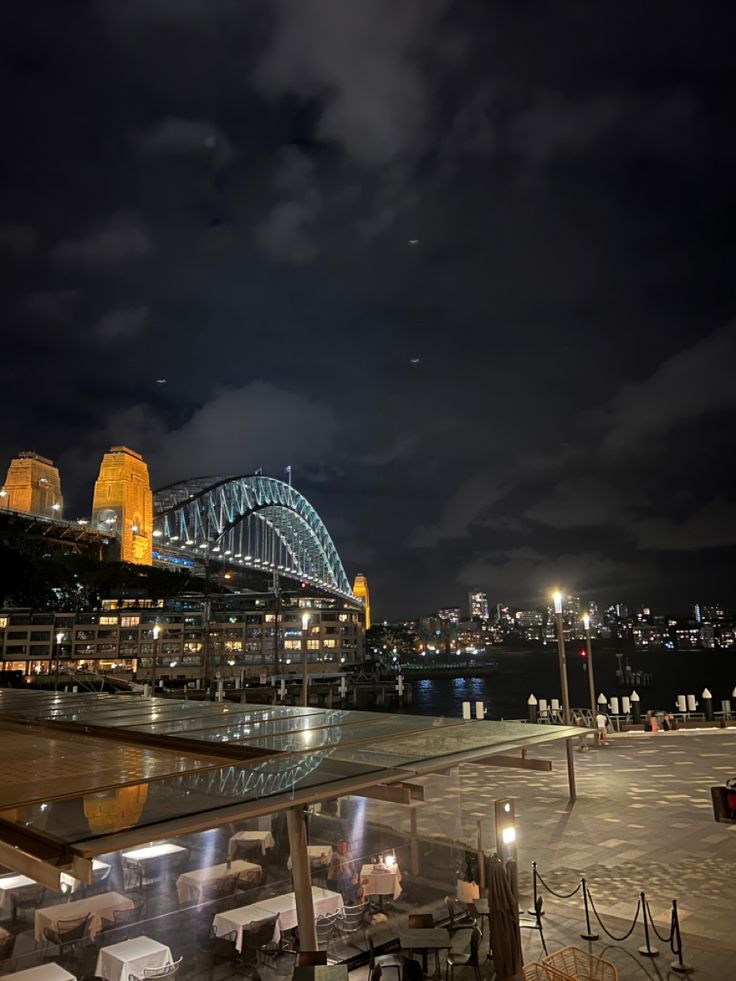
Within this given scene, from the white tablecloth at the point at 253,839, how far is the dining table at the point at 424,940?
3028 millimetres

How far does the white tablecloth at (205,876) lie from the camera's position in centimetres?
1066

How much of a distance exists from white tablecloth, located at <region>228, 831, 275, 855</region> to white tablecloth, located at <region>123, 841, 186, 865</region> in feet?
3.50

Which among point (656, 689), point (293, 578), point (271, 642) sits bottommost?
point (656, 689)

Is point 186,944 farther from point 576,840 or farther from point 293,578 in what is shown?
point 293,578

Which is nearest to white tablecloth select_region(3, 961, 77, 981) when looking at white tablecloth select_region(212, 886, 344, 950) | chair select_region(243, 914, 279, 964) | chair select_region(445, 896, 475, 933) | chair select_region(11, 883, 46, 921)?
chair select_region(11, 883, 46, 921)

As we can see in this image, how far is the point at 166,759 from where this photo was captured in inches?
344

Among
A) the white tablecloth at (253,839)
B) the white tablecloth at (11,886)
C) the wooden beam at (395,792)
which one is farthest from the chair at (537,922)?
the white tablecloth at (11,886)

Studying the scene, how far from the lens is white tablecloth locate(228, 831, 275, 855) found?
36.3ft

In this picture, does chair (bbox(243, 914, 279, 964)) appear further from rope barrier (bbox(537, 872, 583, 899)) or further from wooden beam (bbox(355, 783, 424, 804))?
rope barrier (bbox(537, 872, 583, 899))

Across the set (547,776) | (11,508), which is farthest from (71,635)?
(547,776)

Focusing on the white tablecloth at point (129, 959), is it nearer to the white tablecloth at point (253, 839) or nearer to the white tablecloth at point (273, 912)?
the white tablecloth at point (273, 912)

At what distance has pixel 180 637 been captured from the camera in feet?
314

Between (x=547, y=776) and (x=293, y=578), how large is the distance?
133215mm

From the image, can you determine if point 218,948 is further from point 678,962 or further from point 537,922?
point 678,962
